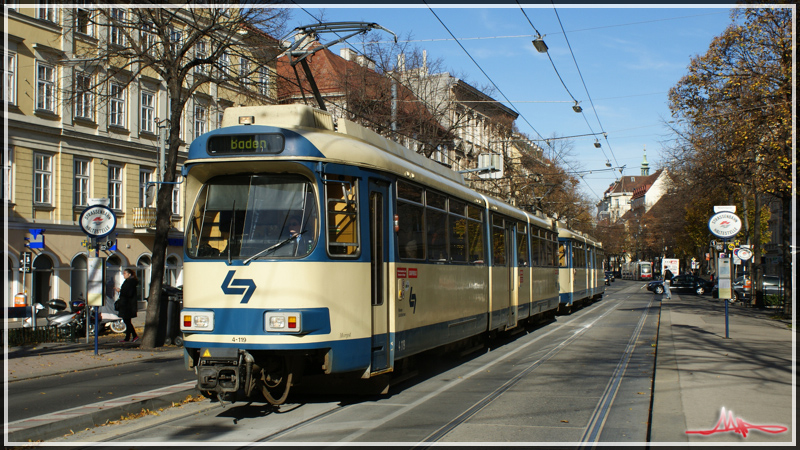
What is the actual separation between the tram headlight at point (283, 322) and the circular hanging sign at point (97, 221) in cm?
766

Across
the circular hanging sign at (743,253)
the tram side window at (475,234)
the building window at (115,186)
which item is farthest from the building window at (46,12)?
the circular hanging sign at (743,253)

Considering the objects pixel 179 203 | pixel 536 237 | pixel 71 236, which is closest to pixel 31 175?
pixel 71 236

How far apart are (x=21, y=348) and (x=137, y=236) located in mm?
17412

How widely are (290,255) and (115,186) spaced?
26209 mm

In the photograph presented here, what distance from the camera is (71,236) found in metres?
29.1

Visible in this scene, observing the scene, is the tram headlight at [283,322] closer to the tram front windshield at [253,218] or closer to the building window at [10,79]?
the tram front windshield at [253,218]

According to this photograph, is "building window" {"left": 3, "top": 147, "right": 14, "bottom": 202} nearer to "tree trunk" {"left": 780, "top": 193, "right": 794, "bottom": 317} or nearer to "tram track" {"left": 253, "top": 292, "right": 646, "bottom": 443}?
"tram track" {"left": 253, "top": 292, "right": 646, "bottom": 443}

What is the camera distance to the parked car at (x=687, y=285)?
5294 centimetres

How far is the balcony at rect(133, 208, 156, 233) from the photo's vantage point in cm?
3222

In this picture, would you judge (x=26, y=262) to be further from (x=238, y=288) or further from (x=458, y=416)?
(x=458, y=416)

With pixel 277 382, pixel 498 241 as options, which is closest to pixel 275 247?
pixel 277 382

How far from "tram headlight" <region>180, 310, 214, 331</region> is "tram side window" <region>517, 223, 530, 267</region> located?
10.4 m

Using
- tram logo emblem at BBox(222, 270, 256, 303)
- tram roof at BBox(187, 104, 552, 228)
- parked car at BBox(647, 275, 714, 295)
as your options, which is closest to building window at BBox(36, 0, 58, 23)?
tram roof at BBox(187, 104, 552, 228)

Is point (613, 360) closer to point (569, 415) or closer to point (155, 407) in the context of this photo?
point (569, 415)
